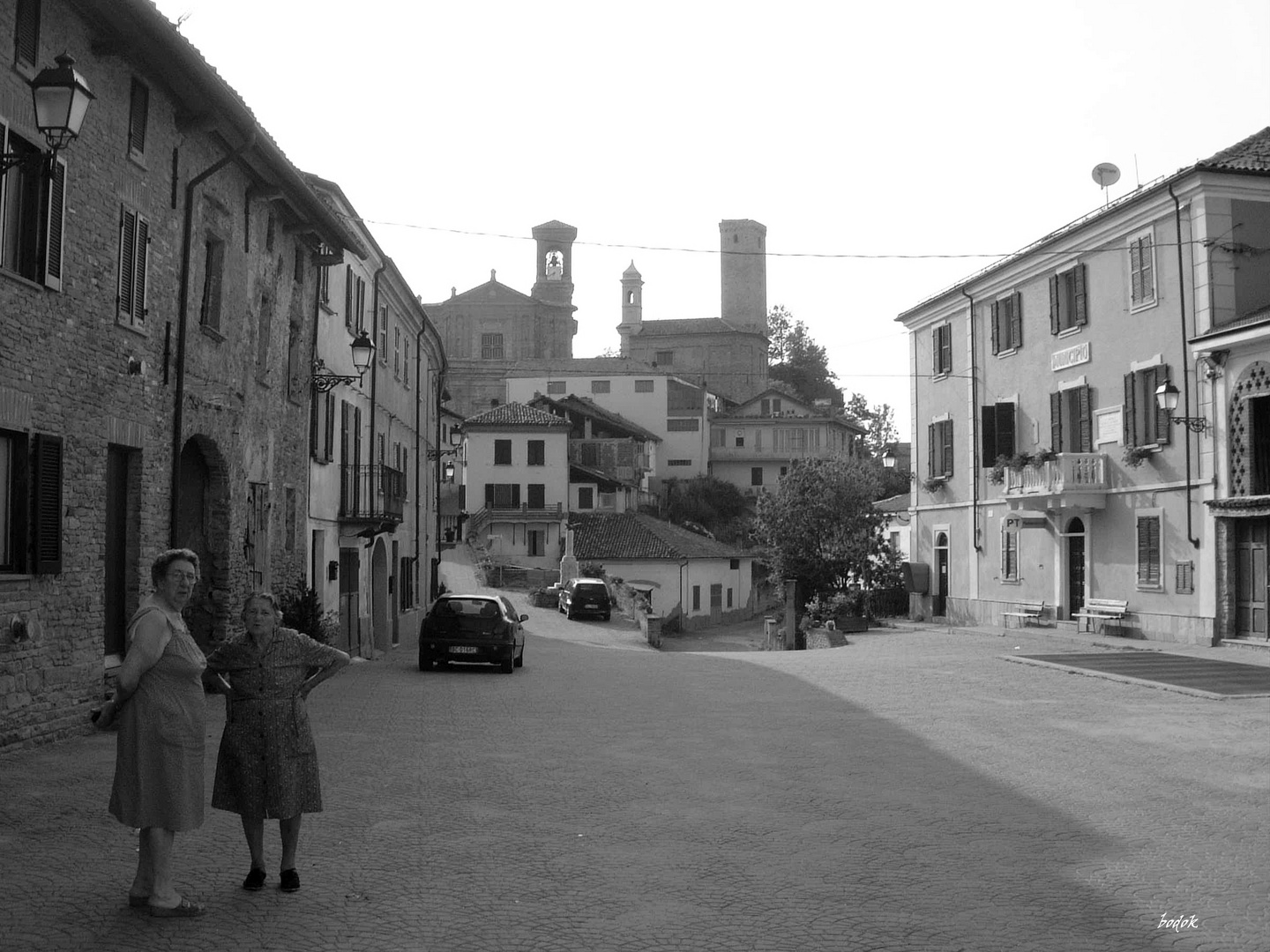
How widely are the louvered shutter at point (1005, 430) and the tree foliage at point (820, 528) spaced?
31.8 ft

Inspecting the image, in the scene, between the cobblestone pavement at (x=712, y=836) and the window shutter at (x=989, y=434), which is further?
the window shutter at (x=989, y=434)

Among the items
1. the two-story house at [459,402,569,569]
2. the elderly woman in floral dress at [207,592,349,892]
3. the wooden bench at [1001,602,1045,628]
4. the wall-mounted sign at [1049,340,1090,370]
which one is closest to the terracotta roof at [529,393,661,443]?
the two-story house at [459,402,569,569]

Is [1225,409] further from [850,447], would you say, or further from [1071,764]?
[850,447]

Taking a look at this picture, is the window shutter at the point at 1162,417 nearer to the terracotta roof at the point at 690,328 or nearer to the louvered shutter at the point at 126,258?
the louvered shutter at the point at 126,258

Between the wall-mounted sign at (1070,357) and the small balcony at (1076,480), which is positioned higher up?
the wall-mounted sign at (1070,357)

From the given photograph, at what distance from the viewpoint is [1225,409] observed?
82.2 ft

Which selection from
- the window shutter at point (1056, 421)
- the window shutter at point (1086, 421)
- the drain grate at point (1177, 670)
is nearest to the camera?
the drain grate at point (1177, 670)

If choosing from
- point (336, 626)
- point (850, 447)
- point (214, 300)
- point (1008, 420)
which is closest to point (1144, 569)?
point (1008, 420)

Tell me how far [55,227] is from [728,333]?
323 feet

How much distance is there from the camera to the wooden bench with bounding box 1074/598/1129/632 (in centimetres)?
2883

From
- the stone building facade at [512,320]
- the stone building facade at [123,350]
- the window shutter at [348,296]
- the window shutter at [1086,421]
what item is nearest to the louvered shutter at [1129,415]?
the window shutter at [1086,421]

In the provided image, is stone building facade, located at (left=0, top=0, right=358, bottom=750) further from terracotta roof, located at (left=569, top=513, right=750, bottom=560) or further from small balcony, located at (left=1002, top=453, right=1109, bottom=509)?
terracotta roof, located at (left=569, top=513, right=750, bottom=560)

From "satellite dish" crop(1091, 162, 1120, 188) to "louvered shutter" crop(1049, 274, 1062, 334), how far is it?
232 centimetres

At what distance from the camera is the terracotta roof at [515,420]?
71688 millimetres
